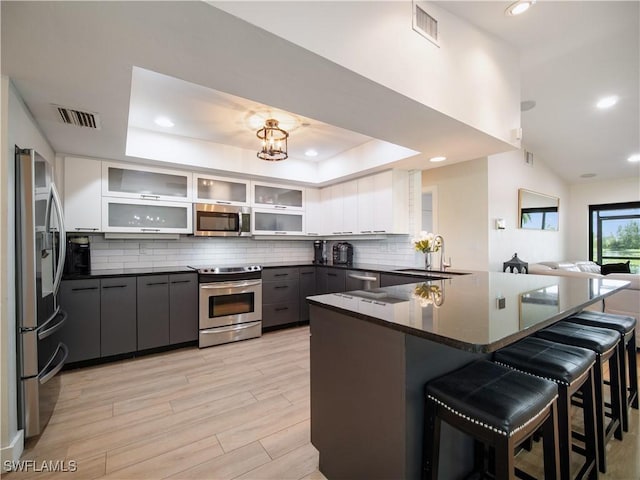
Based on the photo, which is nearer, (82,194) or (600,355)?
(600,355)

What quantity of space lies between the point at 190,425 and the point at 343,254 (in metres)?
3.20

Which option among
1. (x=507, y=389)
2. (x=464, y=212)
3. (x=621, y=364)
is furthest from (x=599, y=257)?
(x=507, y=389)

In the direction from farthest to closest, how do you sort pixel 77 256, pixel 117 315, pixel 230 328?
1. pixel 230 328
2. pixel 77 256
3. pixel 117 315

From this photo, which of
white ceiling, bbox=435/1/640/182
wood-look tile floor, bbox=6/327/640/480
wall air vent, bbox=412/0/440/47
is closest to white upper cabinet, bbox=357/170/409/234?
white ceiling, bbox=435/1/640/182

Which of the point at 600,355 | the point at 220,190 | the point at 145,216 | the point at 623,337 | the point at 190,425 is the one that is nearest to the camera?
the point at 600,355

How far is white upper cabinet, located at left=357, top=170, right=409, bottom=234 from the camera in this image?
3.84m

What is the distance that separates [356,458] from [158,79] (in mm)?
2883

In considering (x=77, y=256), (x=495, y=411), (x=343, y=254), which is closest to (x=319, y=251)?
(x=343, y=254)

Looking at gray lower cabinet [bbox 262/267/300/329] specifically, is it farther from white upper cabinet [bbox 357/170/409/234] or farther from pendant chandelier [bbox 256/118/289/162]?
pendant chandelier [bbox 256/118/289/162]

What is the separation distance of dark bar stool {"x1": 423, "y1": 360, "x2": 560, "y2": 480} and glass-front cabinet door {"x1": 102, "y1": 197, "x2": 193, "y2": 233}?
134 inches

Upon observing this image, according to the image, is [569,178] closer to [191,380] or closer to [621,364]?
[621,364]

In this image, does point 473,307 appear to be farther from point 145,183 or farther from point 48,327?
point 145,183

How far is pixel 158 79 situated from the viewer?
7.68 feet

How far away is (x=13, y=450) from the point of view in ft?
5.35
